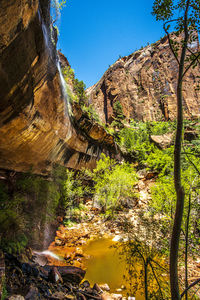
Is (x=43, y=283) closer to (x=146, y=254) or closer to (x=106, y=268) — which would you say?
(x=146, y=254)

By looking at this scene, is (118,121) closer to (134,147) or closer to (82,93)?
(134,147)

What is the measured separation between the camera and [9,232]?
17.8ft

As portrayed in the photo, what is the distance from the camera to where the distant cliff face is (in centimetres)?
3638

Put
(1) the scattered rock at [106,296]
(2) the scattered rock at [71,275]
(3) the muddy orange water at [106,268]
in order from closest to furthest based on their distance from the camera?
(1) the scattered rock at [106,296], (2) the scattered rock at [71,275], (3) the muddy orange water at [106,268]

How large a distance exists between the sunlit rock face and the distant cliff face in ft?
106

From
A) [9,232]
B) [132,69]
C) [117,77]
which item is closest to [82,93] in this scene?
[9,232]

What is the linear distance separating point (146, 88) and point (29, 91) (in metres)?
42.2

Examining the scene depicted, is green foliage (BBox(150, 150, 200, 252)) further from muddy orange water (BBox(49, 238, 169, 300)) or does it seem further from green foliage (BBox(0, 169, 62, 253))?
green foliage (BBox(0, 169, 62, 253))

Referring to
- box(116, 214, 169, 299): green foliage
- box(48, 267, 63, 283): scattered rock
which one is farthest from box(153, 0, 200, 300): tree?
box(48, 267, 63, 283): scattered rock

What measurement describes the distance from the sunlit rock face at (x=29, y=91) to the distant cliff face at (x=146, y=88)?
106 feet

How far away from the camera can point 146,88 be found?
133 ft

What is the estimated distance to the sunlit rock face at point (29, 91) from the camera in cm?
284

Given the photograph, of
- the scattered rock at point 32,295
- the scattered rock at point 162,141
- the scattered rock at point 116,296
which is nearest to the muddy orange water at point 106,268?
the scattered rock at point 116,296

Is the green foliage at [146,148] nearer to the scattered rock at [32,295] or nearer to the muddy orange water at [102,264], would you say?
the muddy orange water at [102,264]
